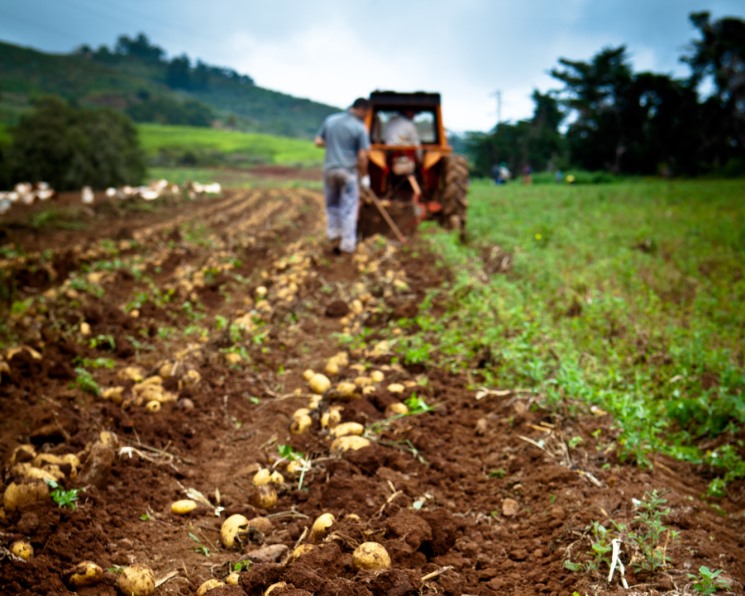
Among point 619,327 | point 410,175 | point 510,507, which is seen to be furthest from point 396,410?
point 410,175

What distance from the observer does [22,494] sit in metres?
2.10

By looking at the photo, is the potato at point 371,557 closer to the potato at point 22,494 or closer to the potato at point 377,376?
the potato at point 22,494

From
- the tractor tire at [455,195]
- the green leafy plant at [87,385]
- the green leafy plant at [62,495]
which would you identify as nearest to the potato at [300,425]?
the green leafy plant at [62,495]

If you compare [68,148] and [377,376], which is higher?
[68,148]

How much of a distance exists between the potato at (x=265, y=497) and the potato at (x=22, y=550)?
81 cm

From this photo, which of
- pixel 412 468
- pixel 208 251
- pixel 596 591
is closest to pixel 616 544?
pixel 596 591

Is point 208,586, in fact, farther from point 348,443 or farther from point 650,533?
point 650,533

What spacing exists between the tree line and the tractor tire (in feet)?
74.9

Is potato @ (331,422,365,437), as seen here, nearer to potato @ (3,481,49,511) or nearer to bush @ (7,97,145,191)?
potato @ (3,481,49,511)

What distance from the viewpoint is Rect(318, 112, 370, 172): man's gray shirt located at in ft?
23.7

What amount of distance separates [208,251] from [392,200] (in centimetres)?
289

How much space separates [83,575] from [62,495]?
451 millimetres

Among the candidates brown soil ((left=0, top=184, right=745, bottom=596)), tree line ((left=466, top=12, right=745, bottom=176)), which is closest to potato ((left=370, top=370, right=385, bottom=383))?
brown soil ((left=0, top=184, right=745, bottom=596))

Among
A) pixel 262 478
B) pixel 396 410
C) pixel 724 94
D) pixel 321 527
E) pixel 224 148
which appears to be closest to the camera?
pixel 321 527
